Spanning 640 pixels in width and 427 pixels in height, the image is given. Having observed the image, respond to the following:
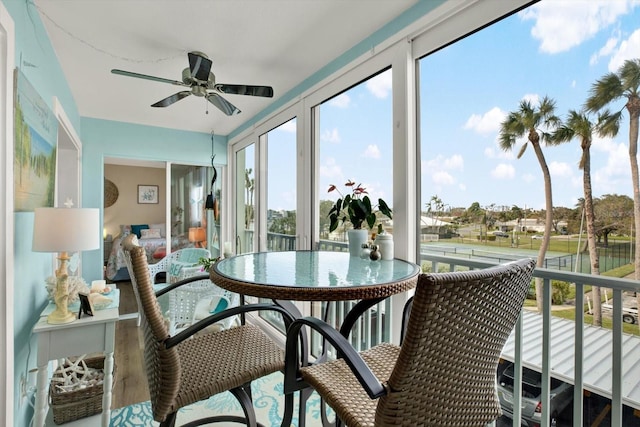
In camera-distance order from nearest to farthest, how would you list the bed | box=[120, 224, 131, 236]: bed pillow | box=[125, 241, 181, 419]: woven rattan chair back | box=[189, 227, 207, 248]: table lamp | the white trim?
box=[125, 241, 181, 419]: woven rattan chair back
the white trim
box=[189, 227, 207, 248]: table lamp
the bed
box=[120, 224, 131, 236]: bed pillow

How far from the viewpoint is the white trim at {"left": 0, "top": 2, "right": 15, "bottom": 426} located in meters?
1.28

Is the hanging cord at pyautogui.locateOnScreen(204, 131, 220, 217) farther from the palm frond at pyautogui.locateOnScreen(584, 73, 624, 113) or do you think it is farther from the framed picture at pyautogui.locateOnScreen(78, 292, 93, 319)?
the palm frond at pyautogui.locateOnScreen(584, 73, 624, 113)

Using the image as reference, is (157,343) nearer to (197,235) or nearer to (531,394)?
(531,394)

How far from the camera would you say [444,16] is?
1.59 meters

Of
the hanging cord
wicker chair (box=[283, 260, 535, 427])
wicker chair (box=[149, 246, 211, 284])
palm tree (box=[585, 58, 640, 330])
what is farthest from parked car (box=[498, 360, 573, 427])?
the hanging cord

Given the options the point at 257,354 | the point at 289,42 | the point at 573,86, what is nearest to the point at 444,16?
the point at 573,86

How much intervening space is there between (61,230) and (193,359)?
101cm

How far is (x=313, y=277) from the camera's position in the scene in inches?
51.0

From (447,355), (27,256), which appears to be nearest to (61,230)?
(27,256)

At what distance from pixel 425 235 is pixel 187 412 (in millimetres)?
1878

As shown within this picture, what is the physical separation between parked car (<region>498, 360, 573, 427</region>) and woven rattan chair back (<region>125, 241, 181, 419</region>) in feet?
5.10

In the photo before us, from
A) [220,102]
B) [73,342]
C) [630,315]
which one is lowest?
[73,342]

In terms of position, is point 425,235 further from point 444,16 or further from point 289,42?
point 289,42

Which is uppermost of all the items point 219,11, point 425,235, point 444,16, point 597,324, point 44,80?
point 219,11
